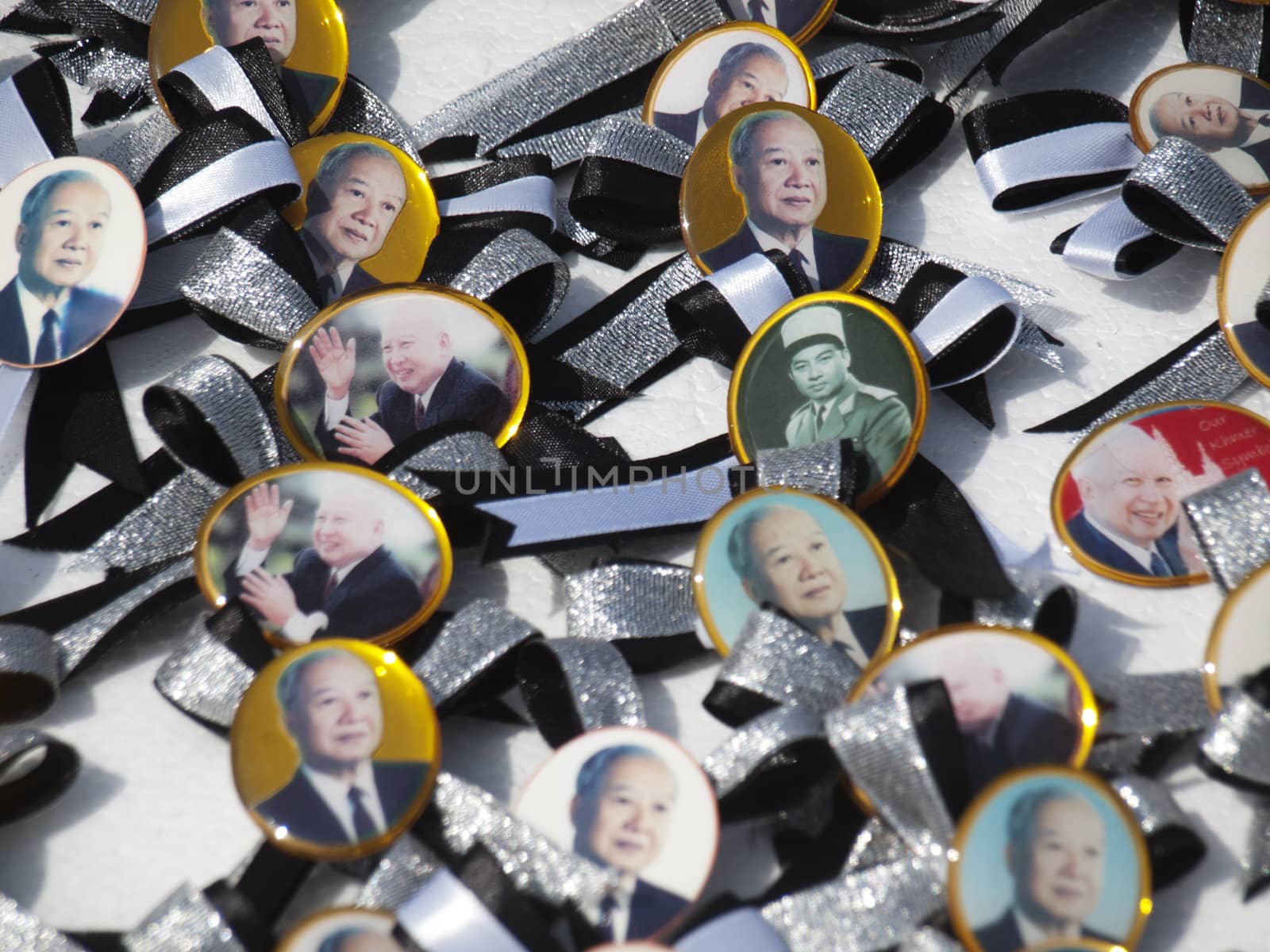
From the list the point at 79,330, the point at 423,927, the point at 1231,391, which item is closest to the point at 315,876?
the point at 423,927

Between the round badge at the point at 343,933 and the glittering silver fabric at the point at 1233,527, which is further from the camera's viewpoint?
the glittering silver fabric at the point at 1233,527

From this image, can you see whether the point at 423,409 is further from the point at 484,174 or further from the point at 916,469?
the point at 916,469

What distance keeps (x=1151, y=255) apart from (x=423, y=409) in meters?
0.59

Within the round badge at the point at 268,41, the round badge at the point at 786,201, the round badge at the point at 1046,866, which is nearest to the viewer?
the round badge at the point at 1046,866

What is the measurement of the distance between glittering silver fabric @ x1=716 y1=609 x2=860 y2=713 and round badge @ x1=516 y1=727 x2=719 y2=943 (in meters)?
0.07

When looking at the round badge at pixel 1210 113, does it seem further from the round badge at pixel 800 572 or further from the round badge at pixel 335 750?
the round badge at pixel 335 750

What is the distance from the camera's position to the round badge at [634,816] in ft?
2.71

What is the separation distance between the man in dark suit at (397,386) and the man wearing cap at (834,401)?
0.78 ft

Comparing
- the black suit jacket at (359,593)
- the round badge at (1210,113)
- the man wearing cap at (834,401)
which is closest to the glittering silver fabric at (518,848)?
the black suit jacket at (359,593)

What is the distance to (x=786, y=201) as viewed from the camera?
1116 millimetres

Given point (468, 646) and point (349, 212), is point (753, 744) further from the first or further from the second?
point (349, 212)

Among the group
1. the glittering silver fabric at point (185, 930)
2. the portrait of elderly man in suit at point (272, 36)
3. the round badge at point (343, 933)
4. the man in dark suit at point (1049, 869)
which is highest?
the portrait of elderly man in suit at point (272, 36)

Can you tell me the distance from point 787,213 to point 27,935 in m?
0.73

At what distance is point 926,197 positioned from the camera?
1208mm
